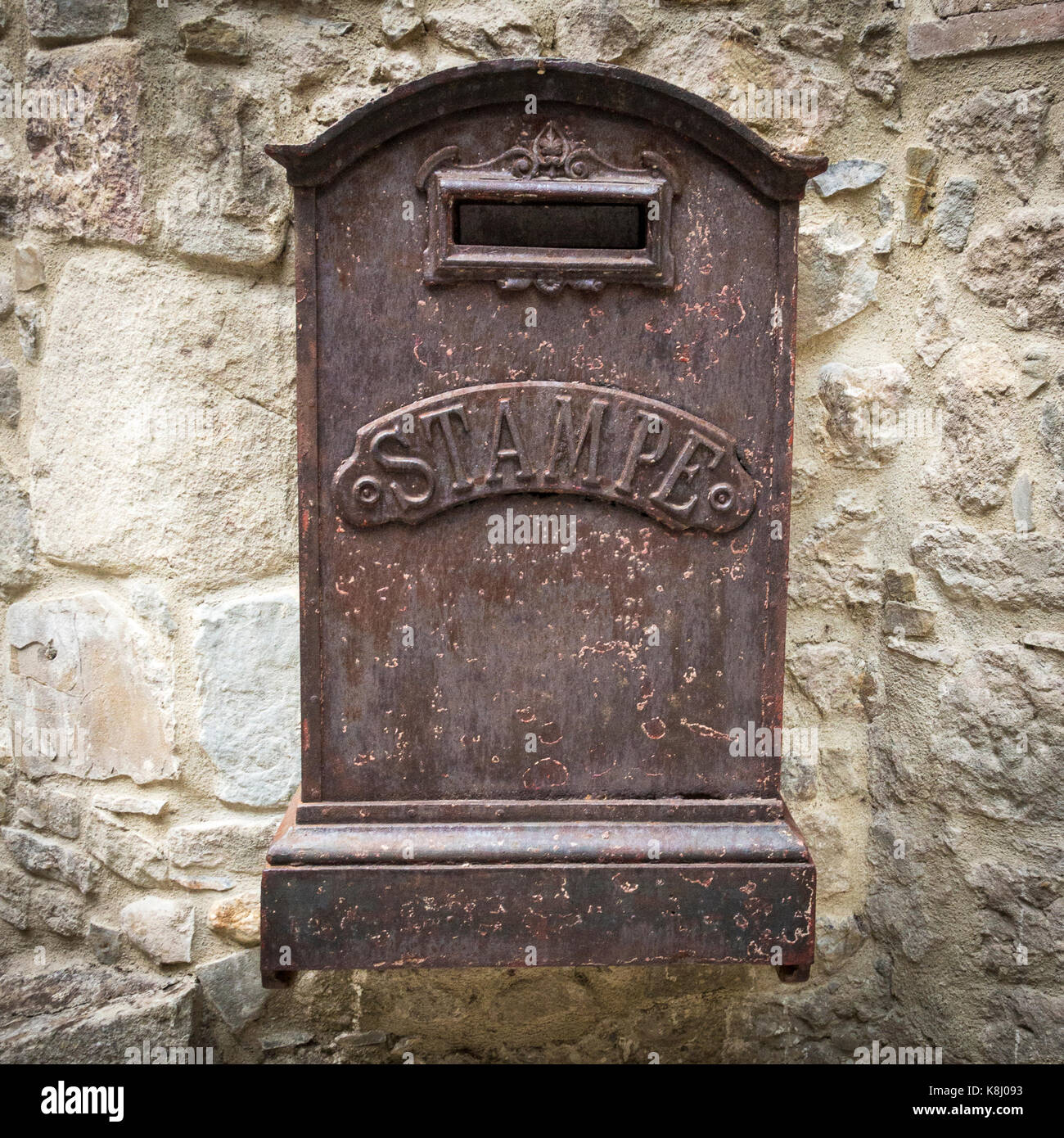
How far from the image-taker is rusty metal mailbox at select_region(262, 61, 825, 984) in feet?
3.91

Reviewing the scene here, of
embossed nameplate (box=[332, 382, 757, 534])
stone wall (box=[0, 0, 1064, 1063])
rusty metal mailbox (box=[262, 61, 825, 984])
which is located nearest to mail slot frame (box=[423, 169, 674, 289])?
rusty metal mailbox (box=[262, 61, 825, 984])

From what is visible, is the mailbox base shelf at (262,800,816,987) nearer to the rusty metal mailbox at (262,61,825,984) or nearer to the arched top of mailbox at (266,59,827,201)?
the rusty metal mailbox at (262,61,825,984)

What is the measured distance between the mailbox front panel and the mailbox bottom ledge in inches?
4.3

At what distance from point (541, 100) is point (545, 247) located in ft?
0.59

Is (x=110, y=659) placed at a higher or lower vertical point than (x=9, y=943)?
higher

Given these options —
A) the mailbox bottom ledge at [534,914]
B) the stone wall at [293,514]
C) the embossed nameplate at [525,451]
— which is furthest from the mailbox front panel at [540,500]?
the stone wall at [293,514]

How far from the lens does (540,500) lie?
49.0 inches

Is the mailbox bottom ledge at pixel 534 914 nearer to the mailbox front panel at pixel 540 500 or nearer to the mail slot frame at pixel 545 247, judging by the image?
the mailbox front panel at pixel 540 500

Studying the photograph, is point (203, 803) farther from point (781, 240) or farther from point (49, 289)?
point (781, 240)

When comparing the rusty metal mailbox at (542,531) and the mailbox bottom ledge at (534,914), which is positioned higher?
the rusty metal mailbox at (542,531)

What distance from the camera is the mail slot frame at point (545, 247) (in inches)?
46.3

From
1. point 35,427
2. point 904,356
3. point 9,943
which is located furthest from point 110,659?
point 904,356

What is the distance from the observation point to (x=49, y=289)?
5.29 ft

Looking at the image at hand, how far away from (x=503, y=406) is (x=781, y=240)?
16.8 inches
